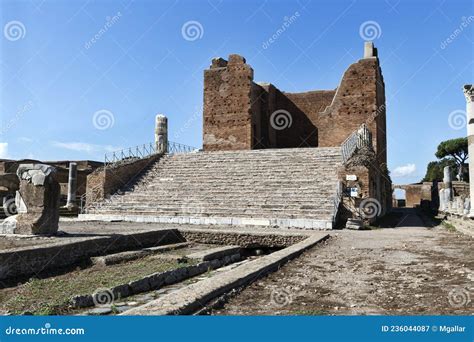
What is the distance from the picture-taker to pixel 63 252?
793 cm

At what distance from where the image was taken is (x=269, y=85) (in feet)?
100

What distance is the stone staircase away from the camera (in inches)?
579

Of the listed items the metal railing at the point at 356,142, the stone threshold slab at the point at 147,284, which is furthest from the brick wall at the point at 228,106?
the stone threshold slab at the point at 147,284

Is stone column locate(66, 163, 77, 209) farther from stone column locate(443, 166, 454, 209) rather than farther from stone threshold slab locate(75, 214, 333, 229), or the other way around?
stone column locate(443, 166, 454, 209)

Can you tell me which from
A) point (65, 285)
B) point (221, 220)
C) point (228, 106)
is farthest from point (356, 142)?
point (65, 285)

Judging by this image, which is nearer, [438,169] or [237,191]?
[237,191]

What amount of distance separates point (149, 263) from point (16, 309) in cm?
338

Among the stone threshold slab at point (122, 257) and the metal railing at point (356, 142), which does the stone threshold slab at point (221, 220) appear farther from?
the stone threshold slab at point (122, 257)

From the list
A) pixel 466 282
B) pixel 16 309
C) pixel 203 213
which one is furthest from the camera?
pixel 203 213

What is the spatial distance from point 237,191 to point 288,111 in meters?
15.5

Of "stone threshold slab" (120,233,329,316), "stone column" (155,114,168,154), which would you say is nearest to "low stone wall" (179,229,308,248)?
"stone threshold slab" (120,233,329,316)

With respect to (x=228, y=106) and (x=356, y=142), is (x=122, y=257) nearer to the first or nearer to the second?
(x=356, y=142)

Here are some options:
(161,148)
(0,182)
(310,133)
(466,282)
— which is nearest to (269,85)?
(310,133)

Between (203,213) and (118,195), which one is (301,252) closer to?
(203,213)
